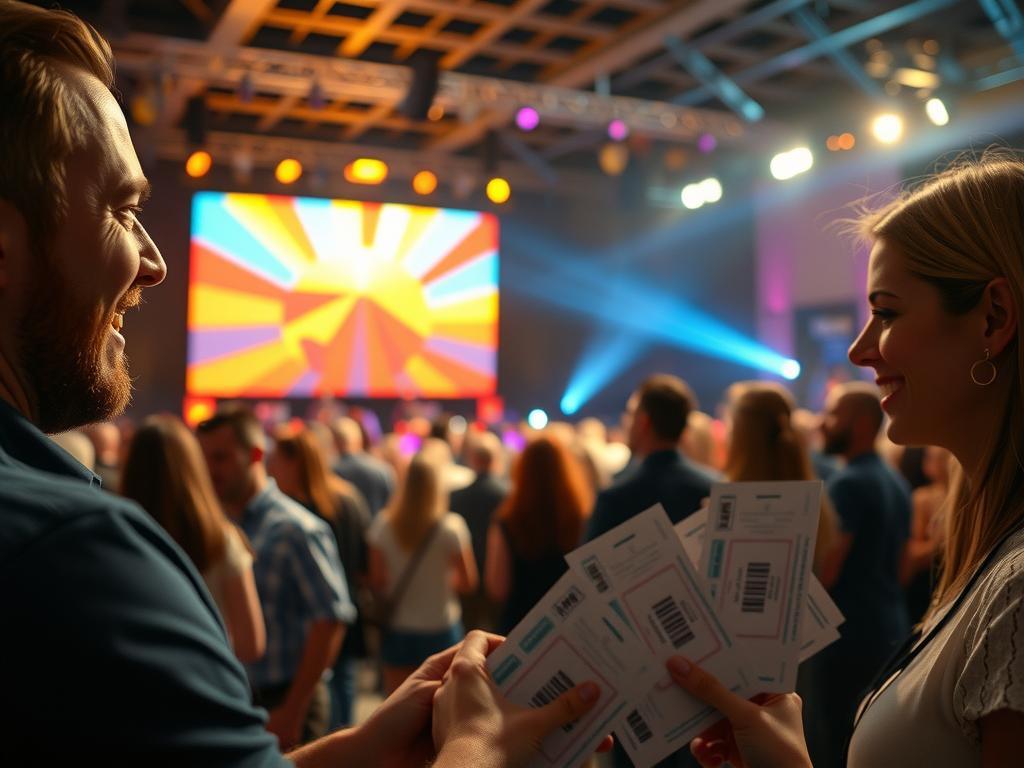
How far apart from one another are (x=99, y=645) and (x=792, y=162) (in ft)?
31.0

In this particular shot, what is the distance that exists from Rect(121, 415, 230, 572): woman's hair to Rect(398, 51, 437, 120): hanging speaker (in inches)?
228

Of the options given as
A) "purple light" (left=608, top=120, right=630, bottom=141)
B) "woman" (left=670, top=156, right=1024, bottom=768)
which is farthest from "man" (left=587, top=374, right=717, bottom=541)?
"purple light" (left=608, top=120, right=630, bottom=141)

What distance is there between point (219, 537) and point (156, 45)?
6.38 metres

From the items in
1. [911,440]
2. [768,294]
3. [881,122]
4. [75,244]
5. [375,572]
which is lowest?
[375,572]

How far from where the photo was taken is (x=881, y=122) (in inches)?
318

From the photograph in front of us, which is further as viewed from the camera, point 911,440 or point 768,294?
point 768,294

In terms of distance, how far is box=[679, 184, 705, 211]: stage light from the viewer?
11.0 metres

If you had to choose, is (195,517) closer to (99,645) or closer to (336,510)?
(336,510)

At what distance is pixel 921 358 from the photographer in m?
1.34

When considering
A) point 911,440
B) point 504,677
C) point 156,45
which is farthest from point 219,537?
point 156,45

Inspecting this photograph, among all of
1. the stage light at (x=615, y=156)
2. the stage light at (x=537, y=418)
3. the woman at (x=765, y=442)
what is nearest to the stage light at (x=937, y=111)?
the stage light at (x=615, y=156)

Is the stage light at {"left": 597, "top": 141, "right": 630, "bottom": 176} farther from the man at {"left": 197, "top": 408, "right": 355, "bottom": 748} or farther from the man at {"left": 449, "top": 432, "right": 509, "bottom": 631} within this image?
the man at {"left": 197, "top": 408, "right": 355, "bottom": 748}

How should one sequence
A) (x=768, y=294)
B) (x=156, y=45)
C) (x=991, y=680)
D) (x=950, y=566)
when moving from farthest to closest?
(x=768, y=294) < (x=156, y=45) < (x=950, y=566) < (x=991, y=680)

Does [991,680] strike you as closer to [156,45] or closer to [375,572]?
[375,572]
